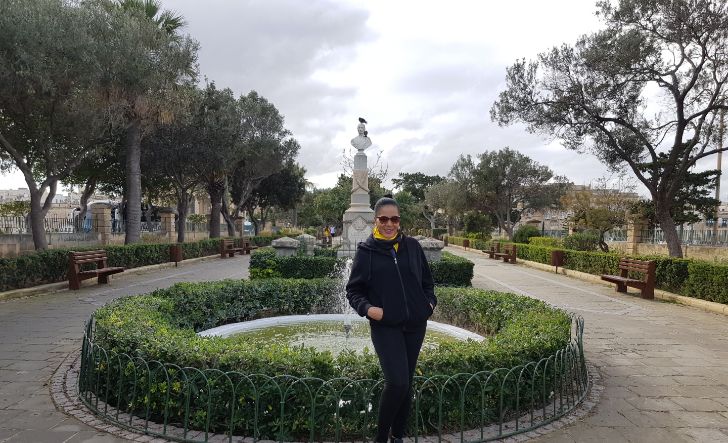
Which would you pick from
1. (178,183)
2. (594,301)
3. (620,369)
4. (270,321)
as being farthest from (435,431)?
(178,183)

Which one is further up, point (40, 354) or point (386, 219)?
point (386, 219)

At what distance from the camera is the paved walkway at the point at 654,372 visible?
→ 12.9 feet

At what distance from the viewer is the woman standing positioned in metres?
2.92

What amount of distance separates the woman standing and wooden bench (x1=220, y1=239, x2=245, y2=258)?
23105 millimetres

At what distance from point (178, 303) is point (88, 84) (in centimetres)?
955

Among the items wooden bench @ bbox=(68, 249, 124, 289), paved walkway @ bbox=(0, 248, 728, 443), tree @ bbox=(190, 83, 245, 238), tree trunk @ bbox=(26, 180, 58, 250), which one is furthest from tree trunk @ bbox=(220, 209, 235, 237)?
paved walkway @ bbox=(0, 248, 728, 443)

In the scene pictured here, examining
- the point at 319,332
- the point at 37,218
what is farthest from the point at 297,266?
the point at 37,218

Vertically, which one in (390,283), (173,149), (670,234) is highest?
(173,149)

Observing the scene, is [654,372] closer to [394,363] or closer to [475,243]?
[394,363]

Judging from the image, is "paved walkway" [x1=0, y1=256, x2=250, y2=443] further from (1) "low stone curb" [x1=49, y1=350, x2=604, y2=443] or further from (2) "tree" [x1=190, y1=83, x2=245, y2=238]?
(2) "tree" [x1=190, y1=83, x2=245, y2=238]

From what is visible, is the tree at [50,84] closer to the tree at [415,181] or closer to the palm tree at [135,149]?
the palm tree at [135,149]

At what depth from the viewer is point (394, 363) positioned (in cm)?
290

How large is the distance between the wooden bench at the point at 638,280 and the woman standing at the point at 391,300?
11.1 m

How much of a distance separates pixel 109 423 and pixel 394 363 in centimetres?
262
